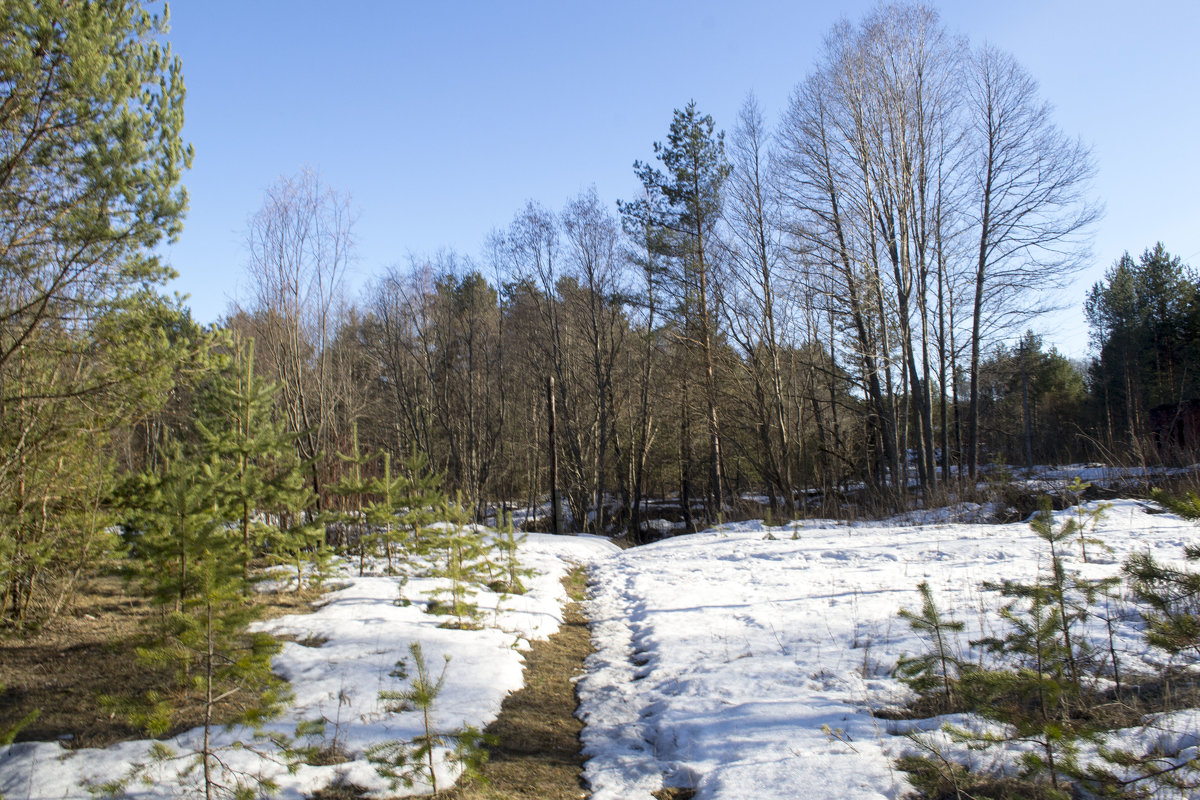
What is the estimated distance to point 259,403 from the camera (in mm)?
6812

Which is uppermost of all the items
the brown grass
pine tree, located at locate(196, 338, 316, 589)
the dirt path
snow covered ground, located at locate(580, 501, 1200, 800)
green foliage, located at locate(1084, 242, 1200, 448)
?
green foliage, located at locate(1084, 242, 1200, 448)

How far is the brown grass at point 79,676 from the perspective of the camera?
3.76 metres

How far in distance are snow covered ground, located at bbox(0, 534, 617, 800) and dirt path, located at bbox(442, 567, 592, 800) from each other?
0.56 ft

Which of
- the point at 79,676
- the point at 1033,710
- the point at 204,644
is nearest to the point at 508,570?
the point at 79,676

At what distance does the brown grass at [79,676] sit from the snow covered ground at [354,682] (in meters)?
0.26

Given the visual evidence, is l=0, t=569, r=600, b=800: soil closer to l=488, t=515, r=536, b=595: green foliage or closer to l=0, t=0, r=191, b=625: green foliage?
l=0, t=0, r=191, b=625: green foliage

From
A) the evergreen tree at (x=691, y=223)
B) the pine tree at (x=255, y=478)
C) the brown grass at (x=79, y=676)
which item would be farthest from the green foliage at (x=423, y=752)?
the evergreen tree at (x=691, y=223)

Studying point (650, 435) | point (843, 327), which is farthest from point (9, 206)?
point (650, 435)

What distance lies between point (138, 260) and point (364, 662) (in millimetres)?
3729

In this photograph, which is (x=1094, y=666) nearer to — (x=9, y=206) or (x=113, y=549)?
(x=113, y=549)

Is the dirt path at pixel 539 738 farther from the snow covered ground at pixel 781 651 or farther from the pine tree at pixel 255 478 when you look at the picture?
the pine tree at pixel 255 478

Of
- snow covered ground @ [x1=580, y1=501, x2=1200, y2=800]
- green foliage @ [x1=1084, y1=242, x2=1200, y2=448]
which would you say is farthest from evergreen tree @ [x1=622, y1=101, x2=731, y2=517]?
green foliage @ [x1=1084, y1=242, x2=1200, y2=448]

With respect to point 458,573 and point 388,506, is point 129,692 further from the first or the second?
point 388,506

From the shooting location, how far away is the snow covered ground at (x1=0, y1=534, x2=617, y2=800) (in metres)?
3.28
